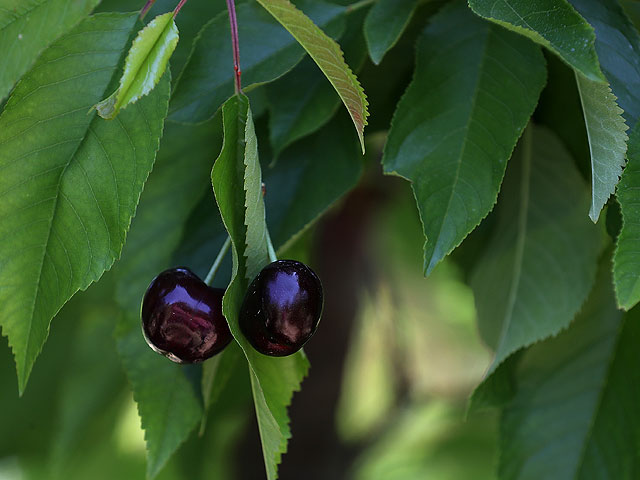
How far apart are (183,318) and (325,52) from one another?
16 centimetres

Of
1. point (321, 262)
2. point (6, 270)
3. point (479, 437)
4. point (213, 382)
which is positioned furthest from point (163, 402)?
point (479, 437)

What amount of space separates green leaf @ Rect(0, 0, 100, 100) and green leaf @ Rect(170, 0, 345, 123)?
11 cm

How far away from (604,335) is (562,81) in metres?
0.23

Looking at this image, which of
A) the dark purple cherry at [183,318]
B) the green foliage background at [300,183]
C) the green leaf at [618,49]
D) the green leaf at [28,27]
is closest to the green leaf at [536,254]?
the green foliage background at [300,183]

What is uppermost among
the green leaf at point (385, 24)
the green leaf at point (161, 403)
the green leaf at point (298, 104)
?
the green leaf at point (385, 24)

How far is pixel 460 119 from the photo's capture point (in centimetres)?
49

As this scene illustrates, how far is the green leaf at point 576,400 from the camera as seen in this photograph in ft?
2.13

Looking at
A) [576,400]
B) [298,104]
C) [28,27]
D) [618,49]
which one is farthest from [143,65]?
[576,400]

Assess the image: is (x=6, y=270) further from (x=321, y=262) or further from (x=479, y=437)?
(x=479, y=437)

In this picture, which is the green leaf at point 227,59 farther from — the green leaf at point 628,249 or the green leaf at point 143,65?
the green leaf at point 628,249

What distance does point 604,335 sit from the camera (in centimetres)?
67

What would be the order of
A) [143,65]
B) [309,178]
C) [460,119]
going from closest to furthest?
[143,65], [460,119], [309,178]

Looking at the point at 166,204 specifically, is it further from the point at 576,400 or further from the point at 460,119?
the point at 576,400

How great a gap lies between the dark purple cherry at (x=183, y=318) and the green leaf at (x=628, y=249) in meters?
0.21
